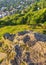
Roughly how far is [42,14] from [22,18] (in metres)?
17.5

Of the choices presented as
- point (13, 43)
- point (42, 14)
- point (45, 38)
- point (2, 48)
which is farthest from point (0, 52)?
point (42, 14)

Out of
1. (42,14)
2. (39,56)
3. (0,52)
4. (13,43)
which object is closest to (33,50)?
(39,56)

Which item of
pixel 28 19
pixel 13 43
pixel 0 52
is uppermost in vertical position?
pixel 13 43

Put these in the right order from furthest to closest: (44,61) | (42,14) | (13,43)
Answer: (42,14) < (13,43) < (44,61)

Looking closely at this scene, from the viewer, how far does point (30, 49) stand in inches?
2117

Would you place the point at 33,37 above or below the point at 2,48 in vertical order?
above

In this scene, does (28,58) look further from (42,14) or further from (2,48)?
(42,14)

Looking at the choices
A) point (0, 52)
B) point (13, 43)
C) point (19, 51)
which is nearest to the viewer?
point (19, 51)

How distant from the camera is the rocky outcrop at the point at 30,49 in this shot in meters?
51.2

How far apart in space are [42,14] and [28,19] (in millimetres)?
13318

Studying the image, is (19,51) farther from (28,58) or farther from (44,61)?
(44,61)

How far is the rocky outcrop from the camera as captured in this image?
51.2m

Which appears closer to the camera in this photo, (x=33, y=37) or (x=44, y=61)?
(x=44, y=61)

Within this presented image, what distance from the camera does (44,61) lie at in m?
50.4
